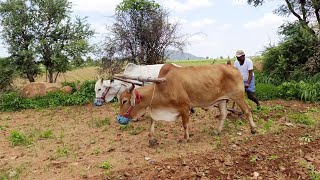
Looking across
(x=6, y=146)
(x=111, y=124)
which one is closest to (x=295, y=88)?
(x=111, y=124)

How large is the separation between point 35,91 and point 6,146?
6094 millimetres

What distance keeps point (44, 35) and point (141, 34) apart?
4.07 m

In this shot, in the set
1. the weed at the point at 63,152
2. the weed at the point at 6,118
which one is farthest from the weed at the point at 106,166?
the weed at the point at 6,118

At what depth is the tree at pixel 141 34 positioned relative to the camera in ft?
46.9

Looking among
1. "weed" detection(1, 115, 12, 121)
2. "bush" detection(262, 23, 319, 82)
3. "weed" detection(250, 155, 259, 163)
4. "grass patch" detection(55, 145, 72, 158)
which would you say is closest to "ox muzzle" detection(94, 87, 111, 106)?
"grass patch" detection(55, 145, 72, 158)

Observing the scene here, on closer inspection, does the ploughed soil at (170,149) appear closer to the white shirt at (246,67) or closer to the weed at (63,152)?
the weed at (63,152)

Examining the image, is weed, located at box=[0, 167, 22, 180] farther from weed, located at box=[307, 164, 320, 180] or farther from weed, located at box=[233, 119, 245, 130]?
weed, located at box=[233, 119, 245, 130]

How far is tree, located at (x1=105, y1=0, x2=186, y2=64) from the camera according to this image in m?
14.3

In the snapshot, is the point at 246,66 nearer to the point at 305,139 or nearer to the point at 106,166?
the point at 305,139

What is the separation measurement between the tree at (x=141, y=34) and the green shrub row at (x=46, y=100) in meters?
2.26

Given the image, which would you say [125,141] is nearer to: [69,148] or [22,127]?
[69,148]

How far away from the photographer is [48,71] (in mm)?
15633

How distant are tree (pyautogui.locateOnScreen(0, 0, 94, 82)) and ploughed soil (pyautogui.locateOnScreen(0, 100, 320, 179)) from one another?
5.61 m

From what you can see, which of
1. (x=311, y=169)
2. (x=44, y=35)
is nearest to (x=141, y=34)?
(x=44, y=35)
